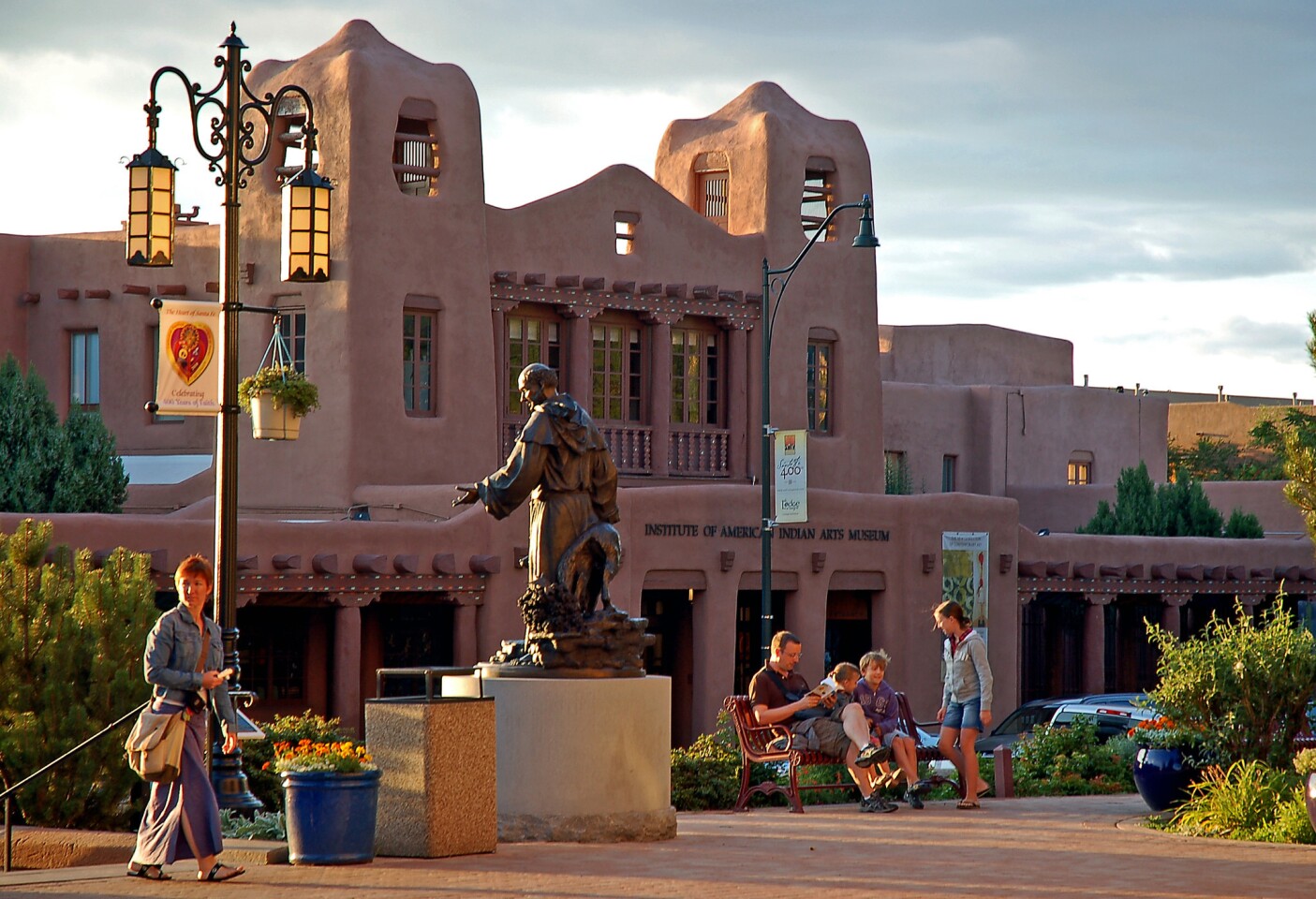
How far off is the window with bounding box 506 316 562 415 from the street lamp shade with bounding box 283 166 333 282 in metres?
15.7

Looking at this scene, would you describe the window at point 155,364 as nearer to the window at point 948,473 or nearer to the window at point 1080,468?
the window at point 948,473

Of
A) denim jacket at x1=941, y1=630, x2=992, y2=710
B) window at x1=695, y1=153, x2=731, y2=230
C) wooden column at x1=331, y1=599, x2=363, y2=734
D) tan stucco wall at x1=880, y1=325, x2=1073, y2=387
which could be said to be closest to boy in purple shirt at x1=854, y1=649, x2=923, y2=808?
denim jacket at x1=941, y1=630, x2=992, y2=710

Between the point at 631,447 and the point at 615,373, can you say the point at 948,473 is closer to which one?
the point at 631,447

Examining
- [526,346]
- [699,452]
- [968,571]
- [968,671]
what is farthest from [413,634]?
[968,671]

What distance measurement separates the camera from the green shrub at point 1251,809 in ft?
45.1

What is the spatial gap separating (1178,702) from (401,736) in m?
6.11

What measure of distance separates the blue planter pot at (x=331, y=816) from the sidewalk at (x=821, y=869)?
0.44 feet

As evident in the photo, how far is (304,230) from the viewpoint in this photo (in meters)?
15.3

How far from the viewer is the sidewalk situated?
11.0 metres

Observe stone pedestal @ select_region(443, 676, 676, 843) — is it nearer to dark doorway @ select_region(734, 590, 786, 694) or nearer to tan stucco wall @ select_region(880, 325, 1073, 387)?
dark doorway @ select_region(734, 590, 786, 694)

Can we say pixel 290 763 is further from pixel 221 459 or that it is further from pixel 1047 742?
pixel 1047 742

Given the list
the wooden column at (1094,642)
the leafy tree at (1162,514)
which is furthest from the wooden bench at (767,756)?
the leafy tree at (1162,514)

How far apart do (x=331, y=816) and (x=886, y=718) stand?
613cm

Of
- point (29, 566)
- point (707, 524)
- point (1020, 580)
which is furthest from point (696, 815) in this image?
point (1020, 580)
